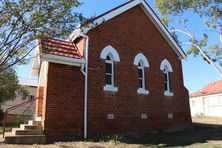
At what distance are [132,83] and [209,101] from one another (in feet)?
110

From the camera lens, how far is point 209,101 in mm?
45875

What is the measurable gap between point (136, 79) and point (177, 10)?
30.6ft

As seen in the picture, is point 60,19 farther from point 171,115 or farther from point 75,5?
point 171,115

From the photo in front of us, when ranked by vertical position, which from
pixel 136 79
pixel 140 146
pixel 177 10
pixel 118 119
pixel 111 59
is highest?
pixel 177 10

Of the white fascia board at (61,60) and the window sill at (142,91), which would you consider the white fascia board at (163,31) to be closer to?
the window sill at (142,91)

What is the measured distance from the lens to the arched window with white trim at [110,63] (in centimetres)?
1533

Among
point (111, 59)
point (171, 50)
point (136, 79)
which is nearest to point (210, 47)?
point (171, 50)

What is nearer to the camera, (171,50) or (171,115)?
(171,115)

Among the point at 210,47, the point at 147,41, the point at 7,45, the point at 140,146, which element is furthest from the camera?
the point at 210,47

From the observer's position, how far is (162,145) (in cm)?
1284

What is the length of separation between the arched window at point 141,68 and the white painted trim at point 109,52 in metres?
1.57

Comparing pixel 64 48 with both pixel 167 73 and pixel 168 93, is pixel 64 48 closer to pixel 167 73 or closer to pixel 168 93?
pixel 168 93

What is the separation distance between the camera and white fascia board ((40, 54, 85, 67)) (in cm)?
1298

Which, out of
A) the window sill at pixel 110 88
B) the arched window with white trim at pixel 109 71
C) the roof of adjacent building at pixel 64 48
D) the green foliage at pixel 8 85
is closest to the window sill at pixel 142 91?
the window sill at pixel 110 88
